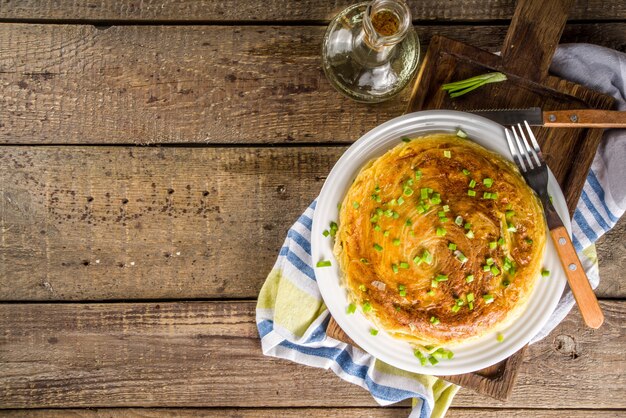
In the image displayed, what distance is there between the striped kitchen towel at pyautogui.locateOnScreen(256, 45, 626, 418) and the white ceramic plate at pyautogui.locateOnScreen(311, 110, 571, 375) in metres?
0.26

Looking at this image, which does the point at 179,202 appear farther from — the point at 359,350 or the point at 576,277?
the point at 576,277

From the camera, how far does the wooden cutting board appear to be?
2549mm

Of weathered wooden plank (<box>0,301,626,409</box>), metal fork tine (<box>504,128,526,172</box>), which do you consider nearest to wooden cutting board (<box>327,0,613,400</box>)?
metal fork tine (<box>504,128,526,172</box>)

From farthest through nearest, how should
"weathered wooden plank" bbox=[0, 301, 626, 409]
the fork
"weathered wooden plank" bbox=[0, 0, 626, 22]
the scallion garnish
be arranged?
"weathered wooden plank" bbox=[0, 301, 626, 409]
"weathered wooden plank" bbox=[0, 0, 626, 22]
the scallion garnish
the fork

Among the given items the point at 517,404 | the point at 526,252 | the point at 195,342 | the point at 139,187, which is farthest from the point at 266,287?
the point at 517,404

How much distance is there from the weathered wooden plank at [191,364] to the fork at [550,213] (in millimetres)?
611

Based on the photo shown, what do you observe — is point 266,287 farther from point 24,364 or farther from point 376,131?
point 24,364

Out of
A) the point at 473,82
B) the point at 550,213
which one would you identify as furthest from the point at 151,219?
the point at 550,213

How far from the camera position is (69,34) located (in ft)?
9.55

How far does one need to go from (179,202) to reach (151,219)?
163mm

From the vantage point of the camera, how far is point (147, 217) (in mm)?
2953

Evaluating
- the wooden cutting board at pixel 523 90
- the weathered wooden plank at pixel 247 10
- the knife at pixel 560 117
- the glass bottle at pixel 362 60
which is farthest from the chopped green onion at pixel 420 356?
the weathered wooden plank at pixel 247 10

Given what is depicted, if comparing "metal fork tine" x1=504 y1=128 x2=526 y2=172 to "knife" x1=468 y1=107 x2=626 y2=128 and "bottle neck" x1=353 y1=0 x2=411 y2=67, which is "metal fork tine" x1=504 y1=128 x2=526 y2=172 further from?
"bottle neck" x1=353 y1=0 x2=411 y2=67

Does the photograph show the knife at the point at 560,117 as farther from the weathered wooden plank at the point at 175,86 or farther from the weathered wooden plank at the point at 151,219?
the weathered wooden plank at the point at 151,219
